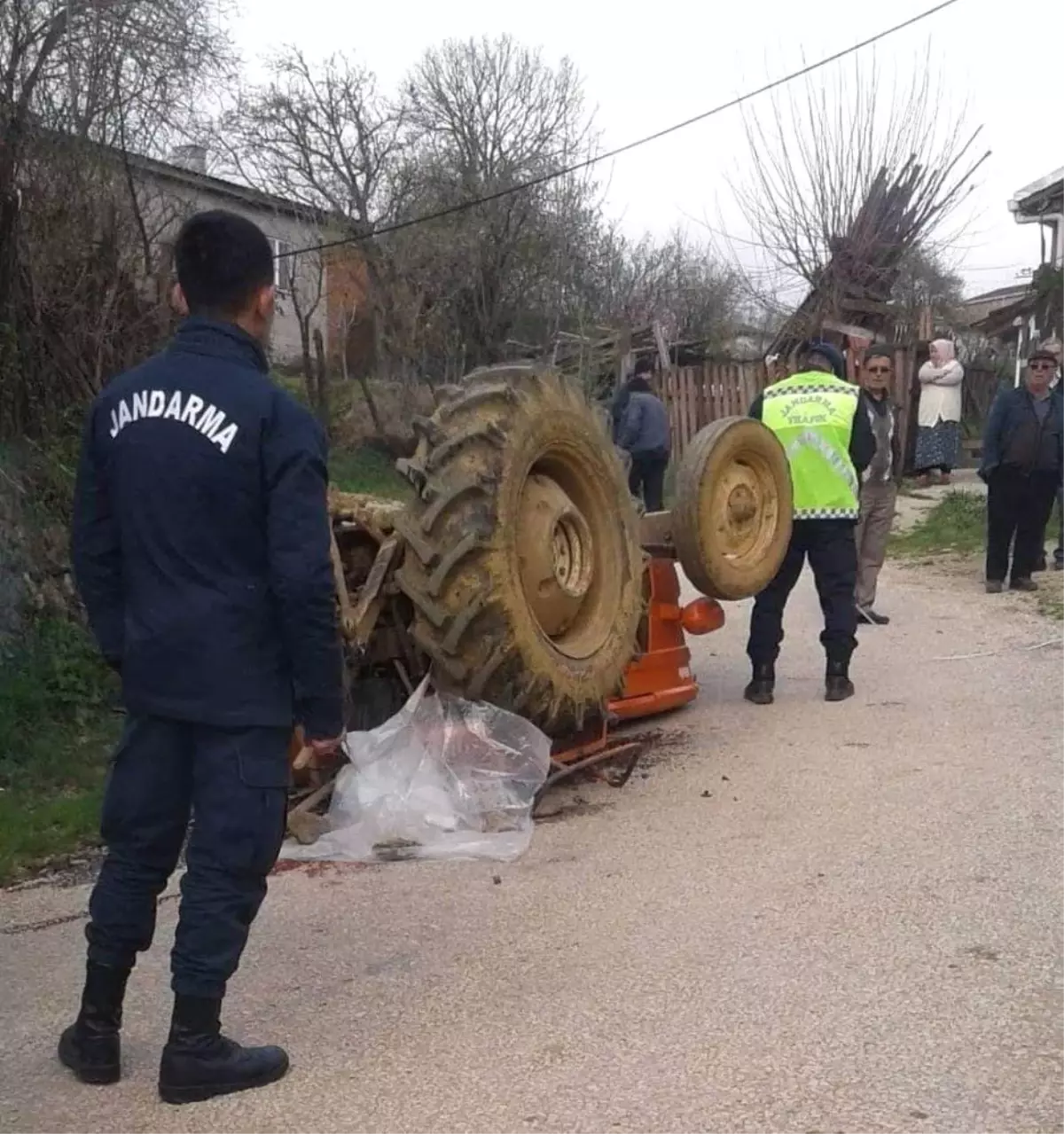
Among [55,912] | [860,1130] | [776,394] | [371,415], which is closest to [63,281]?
[776,394]

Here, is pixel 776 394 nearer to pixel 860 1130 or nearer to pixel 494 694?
pixel 494 694

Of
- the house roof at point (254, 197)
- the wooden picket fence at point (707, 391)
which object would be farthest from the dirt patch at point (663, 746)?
the wooden picket fence at point (707, 391)

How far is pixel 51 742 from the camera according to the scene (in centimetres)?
612

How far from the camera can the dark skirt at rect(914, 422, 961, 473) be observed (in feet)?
55.5

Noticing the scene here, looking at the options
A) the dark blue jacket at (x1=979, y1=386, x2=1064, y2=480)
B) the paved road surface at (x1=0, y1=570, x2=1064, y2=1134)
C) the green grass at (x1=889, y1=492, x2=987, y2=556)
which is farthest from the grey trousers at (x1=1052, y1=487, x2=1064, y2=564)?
the paved road surface at (x1=0, y1=570, x2=1064, y2=1134)

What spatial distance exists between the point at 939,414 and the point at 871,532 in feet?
27.0

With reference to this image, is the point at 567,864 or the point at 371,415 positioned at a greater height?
the point at 371,415

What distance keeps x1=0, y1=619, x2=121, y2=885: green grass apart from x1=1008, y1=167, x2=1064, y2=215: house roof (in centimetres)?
1803

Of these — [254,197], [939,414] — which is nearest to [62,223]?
[939,414]

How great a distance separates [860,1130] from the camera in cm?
283

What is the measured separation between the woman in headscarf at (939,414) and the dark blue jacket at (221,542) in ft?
48.8

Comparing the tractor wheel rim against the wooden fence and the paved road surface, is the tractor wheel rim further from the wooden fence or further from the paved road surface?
the wooden fence

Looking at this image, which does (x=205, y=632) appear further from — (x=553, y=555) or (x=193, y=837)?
(x=553, y=555)

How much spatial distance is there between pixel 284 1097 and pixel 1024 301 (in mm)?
19027
